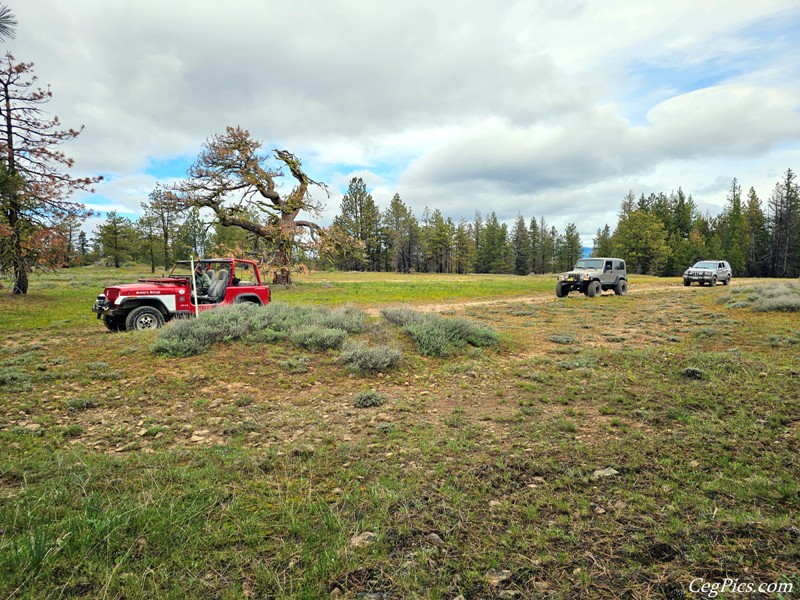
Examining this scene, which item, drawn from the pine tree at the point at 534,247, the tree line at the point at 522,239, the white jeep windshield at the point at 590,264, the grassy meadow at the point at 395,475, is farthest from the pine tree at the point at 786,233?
the grassy meadow at the point at 395,475

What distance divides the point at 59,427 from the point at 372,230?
251ft

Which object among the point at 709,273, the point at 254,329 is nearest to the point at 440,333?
the point at 254,329

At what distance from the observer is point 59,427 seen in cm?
477

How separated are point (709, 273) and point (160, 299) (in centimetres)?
3439

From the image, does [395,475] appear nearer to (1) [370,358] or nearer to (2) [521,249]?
(1) [370,358]

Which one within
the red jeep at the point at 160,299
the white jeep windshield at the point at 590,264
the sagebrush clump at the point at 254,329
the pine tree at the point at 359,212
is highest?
the pine tree at the point at 359,212

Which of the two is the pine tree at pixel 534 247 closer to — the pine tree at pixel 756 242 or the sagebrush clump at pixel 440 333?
Result: the pine tree at pixel 756 242

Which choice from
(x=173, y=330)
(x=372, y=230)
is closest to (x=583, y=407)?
(x=173, y=330)

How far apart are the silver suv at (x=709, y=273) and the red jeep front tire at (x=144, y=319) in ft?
112

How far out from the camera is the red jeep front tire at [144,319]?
10.2 metres

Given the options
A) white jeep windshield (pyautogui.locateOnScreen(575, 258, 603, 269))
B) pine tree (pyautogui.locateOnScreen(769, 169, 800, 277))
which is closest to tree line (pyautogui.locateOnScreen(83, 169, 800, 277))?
pine tree (pyautogui.locateOnScreen(769, 169, 800, 277))

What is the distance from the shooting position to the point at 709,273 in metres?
29.0

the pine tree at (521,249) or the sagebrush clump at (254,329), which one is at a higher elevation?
the pine tree at (521,249)

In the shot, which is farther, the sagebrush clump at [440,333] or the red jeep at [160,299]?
the red jeep at [160,299]
